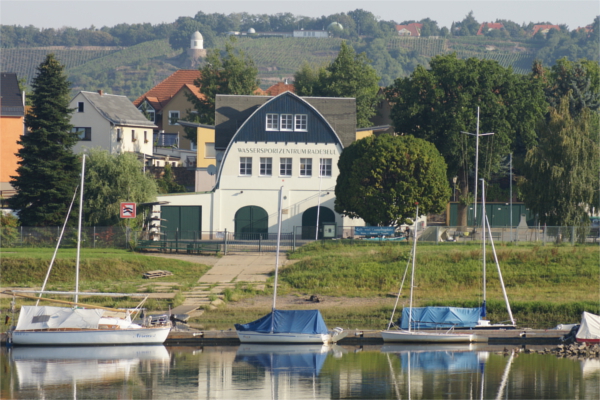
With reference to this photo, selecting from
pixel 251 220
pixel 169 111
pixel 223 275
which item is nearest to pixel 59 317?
pixel 223 275

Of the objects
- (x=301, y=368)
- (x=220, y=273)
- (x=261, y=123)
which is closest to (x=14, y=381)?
(x=301, y=368)

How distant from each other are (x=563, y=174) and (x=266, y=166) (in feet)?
72.2

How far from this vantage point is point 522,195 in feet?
200

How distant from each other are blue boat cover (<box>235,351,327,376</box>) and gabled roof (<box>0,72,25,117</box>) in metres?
50.2

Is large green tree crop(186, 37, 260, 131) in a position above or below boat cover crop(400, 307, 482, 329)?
above

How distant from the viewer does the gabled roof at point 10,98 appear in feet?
257

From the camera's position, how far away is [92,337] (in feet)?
123

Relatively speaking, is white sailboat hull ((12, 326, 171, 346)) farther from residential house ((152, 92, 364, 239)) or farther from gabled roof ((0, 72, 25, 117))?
gabled roof ((0, 72, 25, 117))

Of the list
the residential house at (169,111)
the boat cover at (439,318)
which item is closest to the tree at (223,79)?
the residential house at (169,111)

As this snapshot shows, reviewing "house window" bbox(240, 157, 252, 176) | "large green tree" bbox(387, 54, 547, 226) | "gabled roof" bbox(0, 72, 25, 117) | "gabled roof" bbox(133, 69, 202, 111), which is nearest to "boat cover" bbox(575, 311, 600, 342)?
"large green tree" bbox(387, 54, 547, 226)

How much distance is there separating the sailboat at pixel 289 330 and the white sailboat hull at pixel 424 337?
6.68ft

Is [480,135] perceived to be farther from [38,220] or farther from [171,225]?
[38,220]

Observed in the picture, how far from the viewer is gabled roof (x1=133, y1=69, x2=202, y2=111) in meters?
119

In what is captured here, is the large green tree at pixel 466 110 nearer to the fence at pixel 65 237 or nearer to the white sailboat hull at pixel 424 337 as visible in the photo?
the fence at pixel 65 237
